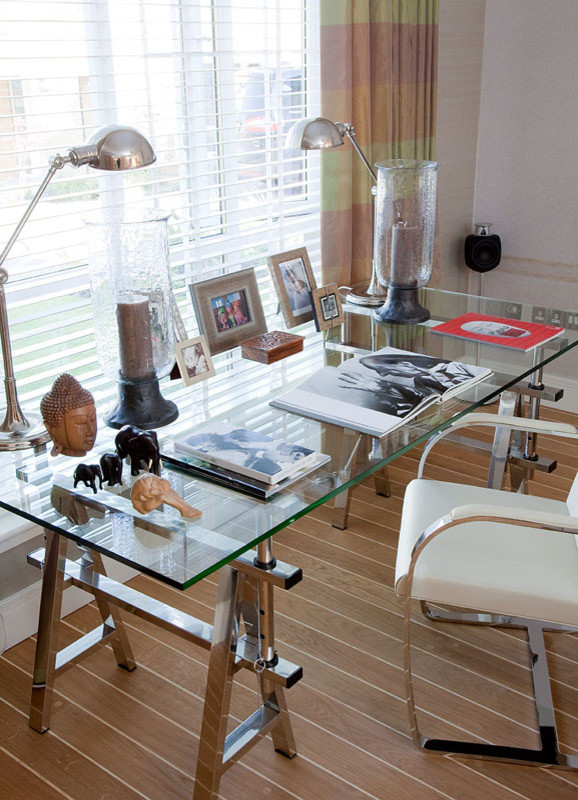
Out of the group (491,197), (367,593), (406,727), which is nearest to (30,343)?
(367,593)

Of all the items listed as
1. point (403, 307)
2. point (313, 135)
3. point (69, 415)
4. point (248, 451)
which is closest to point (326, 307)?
point (403, 307)

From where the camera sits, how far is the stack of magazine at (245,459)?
5.32 feet

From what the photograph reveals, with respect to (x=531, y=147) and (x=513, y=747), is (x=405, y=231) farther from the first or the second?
(x=531, y=147)

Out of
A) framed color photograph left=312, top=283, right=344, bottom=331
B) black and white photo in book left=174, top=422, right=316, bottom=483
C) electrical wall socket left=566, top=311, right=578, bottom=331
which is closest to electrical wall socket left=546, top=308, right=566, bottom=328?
electrical wall socket left=566, top=311, right=578, bottom=331

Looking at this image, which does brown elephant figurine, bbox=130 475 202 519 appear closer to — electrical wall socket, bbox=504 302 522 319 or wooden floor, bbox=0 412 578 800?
wooden floor, bbox=0 412 578 800

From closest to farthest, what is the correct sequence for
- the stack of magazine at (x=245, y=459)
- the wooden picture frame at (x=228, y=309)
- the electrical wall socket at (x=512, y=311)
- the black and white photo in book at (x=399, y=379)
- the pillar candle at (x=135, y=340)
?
the stack of magazine at (x=245, y=459) < the pillar candle at (x=135, y=340) < the black and white photo in book at (x=399, y=379) < the wooden picture frame at (x=228, y=309) < the electrical wall socket at (x=512, y=311)

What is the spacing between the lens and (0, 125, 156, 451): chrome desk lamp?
175 centimetres

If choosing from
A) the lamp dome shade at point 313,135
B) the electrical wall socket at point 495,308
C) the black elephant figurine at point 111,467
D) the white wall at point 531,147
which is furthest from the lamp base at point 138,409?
the white wall at point 531,147

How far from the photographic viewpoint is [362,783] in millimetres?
1882

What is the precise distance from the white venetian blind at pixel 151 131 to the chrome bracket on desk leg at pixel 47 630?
16.0 inches

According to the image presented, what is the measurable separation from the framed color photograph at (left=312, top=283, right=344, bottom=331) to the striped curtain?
1.61 feet

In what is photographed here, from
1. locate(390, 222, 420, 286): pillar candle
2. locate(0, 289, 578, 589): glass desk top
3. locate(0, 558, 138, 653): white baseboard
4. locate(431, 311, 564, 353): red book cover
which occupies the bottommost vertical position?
locate(0, 558, 138, 653): white baseboard

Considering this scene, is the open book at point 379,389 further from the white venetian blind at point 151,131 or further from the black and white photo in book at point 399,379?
the white venetian blind at point 151,131

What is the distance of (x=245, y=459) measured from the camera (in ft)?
5.50
